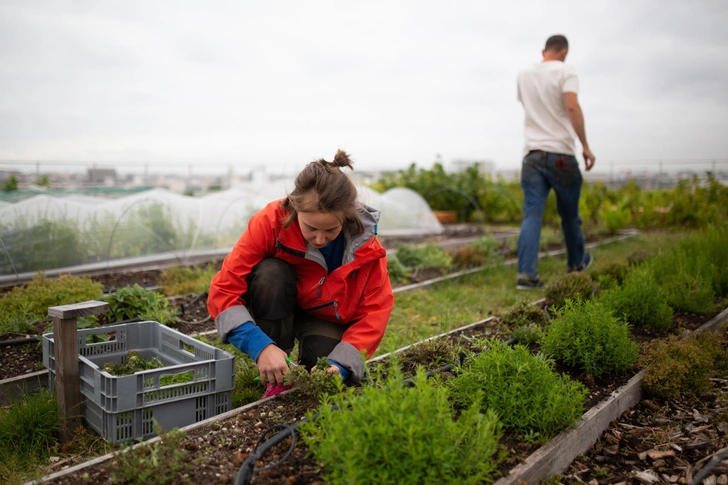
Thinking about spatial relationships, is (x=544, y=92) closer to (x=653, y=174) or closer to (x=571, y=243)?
(x=571, y=243)

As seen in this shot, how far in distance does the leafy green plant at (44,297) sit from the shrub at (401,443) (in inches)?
106

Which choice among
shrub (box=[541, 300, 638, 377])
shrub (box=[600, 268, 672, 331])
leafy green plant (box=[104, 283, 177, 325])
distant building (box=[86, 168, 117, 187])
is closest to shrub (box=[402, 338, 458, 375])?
shrub (box=[541, 300, 638, 377])

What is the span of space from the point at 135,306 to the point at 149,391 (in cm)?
156

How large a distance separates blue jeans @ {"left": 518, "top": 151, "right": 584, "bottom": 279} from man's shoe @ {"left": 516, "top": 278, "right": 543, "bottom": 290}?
0.04 metres

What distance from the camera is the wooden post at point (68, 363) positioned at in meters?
2.34

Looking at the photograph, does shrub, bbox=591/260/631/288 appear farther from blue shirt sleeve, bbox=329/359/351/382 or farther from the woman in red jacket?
blue shirt sleeve, bbox=329/359/351/382

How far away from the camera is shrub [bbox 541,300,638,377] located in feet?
8.82

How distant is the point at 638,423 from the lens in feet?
8.53

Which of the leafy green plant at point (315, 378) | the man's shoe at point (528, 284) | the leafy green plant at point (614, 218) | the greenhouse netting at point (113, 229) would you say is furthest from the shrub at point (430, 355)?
the leafy green plant at point (614, 218)

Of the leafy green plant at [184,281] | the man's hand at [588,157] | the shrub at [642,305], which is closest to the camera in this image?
the shrub at [642,305]

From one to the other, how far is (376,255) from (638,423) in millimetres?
1492

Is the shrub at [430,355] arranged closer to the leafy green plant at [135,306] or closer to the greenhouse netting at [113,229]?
the leafy green plant at [135,306]

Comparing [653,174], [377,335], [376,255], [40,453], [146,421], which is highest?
[653,174]

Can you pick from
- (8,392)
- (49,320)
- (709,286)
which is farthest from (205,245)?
(709,286)
